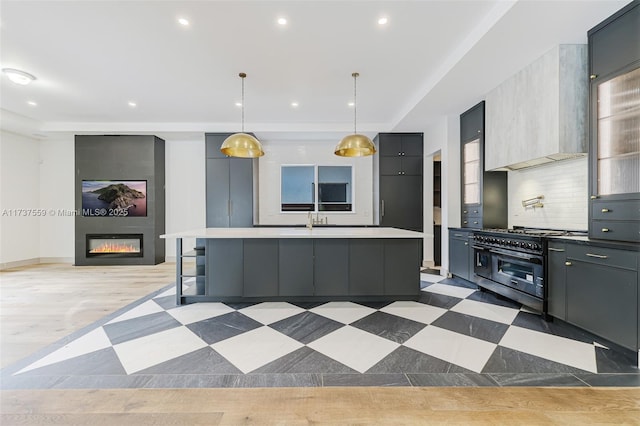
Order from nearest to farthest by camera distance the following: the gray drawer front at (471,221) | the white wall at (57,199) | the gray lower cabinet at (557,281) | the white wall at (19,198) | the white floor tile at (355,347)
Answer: the white floor tile at (355,347) → the gray lower cabinet at (557,281) → the gray drawer front at (471,221) → the white wall at (19,198) → the white wall at (57,199)

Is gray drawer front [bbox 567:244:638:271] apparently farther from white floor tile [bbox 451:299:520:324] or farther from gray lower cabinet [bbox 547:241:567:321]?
white floor tile [bbox 451:299:520:324]

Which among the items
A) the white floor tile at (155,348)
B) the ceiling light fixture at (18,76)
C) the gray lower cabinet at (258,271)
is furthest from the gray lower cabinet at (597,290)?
the ceiling light fixture at (18,76)

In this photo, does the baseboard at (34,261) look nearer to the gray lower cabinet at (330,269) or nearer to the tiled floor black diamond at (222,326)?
the tiled floor black diamond at (222,326)

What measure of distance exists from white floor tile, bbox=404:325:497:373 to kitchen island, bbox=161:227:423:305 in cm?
88

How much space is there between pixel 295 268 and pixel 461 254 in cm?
265

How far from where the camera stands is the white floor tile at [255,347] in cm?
205

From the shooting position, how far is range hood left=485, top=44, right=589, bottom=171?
9.16ft

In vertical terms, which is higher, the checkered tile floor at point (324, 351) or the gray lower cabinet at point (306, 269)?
the gray lower cabinet at point (306, 269)

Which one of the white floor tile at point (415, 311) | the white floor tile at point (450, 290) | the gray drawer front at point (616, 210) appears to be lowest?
the white floor tile at point (415, 311)

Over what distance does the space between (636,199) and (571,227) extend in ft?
3.58

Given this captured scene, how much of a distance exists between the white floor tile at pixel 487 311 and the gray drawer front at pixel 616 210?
4.12 feet

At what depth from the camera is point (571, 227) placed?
314 cm

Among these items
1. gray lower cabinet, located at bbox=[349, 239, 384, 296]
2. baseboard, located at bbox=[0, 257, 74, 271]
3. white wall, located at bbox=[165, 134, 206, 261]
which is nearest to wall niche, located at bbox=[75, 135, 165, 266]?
white wall, located at bbox=[165, 134, 206, 261]

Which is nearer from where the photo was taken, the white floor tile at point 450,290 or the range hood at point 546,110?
the range hood at point 546,110
